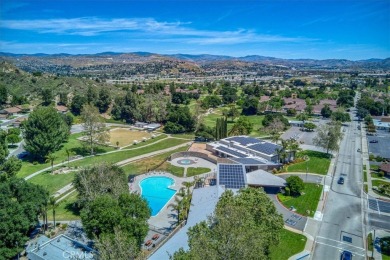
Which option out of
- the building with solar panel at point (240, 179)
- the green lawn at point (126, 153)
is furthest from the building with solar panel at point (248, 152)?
the green lawn at point (126, 153)

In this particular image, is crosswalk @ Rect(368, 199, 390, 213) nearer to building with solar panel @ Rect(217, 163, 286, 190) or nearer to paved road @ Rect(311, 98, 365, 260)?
paved road @ Rect(311, 98, 365, 260)

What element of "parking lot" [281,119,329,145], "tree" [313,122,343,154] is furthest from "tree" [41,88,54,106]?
"tree" [313,122,343,154]

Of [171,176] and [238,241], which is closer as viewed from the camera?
[238,241]

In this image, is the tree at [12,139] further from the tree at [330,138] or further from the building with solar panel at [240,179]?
the tree at [330,138]

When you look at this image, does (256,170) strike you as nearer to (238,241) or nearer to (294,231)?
(294,231)

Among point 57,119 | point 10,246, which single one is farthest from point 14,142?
point 10,246

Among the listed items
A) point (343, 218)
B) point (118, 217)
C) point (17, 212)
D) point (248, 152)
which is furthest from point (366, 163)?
point (17, 212)
